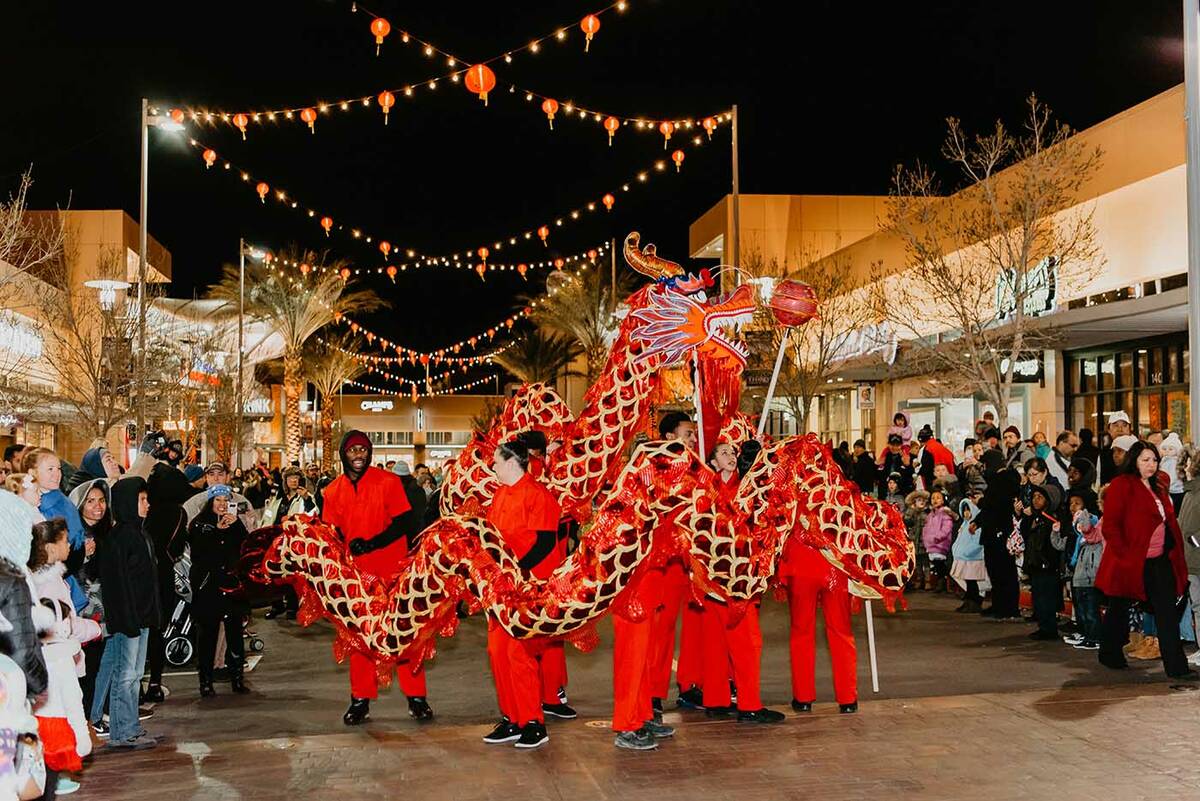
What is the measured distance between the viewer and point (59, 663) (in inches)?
214

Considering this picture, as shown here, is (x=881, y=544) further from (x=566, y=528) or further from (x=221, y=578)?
(x=221, y=578)

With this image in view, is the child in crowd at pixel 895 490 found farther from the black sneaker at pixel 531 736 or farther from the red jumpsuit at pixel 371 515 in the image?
the black sneaker at pixel 531 736

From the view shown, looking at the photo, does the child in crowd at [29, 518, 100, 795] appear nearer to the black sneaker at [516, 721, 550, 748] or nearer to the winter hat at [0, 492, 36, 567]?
the winter hat at [0, 492, 36, 567]

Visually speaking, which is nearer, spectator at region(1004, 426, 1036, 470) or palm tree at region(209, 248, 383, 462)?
spectator at region(1004, 426, 1036, 470)

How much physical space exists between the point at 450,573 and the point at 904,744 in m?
2.94

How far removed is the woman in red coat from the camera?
31.0ft

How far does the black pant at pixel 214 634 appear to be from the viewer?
31.4 ft

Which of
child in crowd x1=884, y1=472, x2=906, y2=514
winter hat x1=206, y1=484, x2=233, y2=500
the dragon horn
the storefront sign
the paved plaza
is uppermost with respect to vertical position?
the storefront sign

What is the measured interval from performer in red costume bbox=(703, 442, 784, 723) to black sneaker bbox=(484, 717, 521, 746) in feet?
4.79

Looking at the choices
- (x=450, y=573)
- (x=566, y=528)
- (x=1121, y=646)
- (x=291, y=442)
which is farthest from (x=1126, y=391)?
(x=291, y=442)

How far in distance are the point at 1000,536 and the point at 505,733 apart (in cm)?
726

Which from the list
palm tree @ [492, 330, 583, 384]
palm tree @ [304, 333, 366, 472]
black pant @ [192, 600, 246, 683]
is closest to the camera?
black pant @ [192, 600, 246, 683]

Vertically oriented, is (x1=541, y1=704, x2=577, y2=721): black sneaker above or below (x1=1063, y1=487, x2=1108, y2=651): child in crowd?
below

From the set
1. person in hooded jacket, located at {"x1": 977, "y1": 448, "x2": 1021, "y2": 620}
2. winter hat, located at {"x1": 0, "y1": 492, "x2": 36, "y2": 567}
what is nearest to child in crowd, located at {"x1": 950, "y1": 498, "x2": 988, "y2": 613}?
person in hooded jacket, located at {"x1": 977, "y1": 448, "x2": 1021, "y2": 620}
